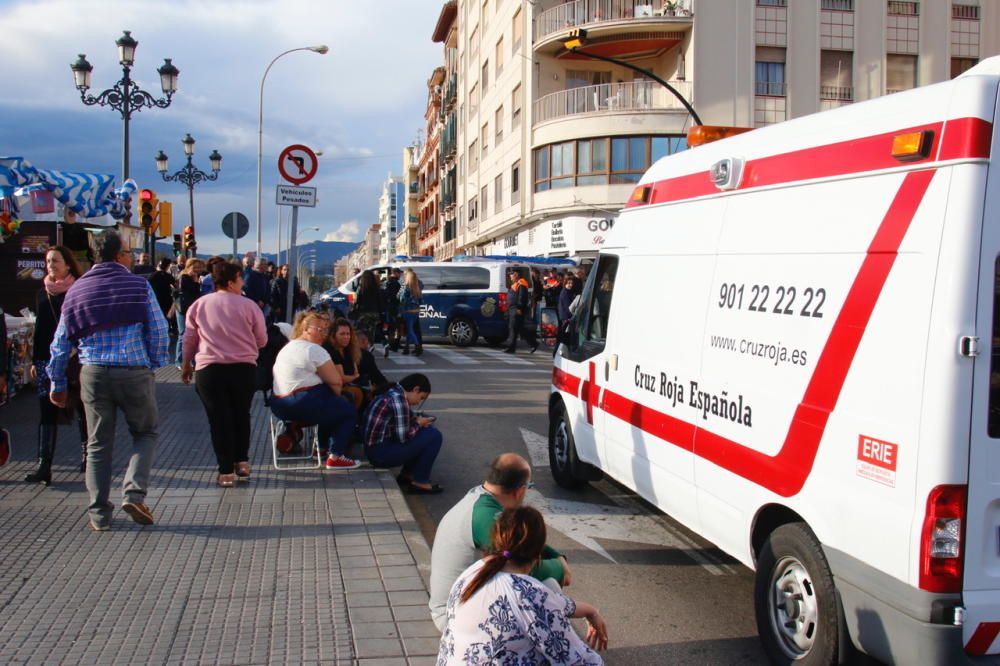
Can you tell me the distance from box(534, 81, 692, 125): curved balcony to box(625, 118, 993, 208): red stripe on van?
29.0 metres

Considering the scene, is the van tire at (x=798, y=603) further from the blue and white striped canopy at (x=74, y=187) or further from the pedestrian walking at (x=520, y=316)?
the pedestrian walking at (x=520, y=316)

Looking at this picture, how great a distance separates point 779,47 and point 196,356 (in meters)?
30.7

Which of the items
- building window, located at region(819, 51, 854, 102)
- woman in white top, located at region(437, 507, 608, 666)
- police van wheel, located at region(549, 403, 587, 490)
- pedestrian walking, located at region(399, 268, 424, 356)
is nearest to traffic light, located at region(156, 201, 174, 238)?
pedestrian walking, located at region(399, 268, 424, 356)

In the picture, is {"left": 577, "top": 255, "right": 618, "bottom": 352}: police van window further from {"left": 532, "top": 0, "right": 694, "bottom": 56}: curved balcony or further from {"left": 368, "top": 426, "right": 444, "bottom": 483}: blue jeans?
{"left": 532, "top": 0, "right": 694, "bottom": 56}: curved balcony

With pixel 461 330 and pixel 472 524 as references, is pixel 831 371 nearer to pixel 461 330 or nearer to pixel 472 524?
pixel 472 524

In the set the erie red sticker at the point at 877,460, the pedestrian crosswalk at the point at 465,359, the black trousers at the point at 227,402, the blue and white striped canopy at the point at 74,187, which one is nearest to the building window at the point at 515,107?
the pedestrian crosswalk at the point at 465,359

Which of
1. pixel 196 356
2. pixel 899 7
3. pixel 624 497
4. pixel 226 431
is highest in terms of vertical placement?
pixel 899 7

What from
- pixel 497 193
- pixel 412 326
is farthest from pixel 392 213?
pixel 412 326

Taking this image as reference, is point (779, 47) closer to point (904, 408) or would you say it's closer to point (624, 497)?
point (624, 497)

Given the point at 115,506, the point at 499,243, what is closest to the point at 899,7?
the point at 499,243

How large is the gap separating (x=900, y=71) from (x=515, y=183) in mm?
16058

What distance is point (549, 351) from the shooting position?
2158 centimetres

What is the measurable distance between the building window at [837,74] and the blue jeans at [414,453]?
30.4 meters

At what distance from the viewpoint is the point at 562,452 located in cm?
737
